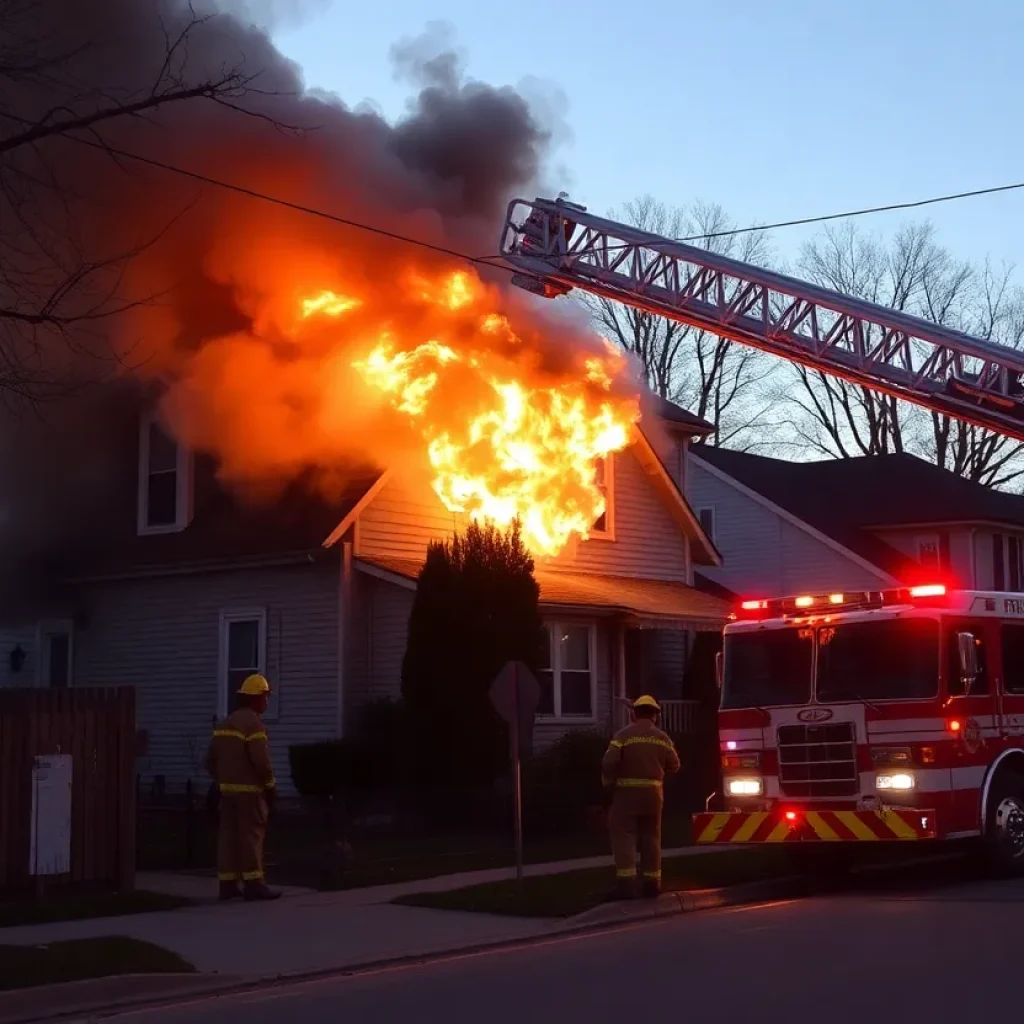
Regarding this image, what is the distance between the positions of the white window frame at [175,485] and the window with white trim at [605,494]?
606cm

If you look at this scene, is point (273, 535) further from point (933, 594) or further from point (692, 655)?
point (933, 594)

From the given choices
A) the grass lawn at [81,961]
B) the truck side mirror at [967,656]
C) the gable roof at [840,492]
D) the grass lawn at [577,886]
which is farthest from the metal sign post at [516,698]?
the gable roof at [840,492]

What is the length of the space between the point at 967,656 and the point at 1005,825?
5.64ft

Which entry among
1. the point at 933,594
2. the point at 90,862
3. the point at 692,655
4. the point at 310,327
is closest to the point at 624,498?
the point at 692,655

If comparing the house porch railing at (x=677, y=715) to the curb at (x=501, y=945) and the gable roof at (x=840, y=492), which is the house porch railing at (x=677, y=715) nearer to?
the curb at (x=501, y=945)

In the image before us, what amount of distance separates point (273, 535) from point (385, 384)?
2.62 metres

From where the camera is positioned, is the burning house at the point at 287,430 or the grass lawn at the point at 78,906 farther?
the burning house at the point at 287,430

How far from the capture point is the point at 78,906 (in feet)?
40.7

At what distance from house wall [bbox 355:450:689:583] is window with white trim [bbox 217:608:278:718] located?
2245mm

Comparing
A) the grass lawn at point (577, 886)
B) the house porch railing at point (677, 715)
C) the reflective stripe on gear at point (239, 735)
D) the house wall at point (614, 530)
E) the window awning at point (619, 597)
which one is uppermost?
the house wall at point (614, 530)

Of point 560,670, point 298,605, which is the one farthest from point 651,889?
point 298,605

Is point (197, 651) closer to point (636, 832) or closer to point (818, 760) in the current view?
point (636, 832)

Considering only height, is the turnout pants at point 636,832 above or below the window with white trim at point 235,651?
below

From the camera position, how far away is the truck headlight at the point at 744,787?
550 inches
